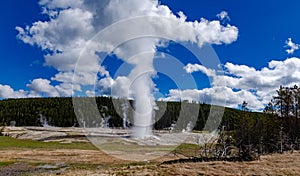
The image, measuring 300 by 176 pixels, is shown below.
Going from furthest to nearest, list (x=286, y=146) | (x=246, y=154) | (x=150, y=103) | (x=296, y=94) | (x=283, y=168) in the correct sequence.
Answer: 1. (x=150, y=103)
2. (x=296, y=94)
3. (x=286, y=146)
4. (x=246, y=154)
5. (x=283, y=168)

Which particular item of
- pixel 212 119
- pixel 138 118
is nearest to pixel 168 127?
pixel 212 119

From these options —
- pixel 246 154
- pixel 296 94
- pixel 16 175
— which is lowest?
pixel 16 175

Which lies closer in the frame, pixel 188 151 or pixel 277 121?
pixel 277 121

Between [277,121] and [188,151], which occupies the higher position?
[277,121]

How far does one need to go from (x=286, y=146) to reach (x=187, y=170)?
27.7m

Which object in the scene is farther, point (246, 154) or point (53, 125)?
point (53, 125)

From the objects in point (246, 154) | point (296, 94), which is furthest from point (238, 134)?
point (246, 154)

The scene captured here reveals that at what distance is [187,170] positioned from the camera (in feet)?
90.6

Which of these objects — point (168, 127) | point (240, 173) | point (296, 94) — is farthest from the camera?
point (168, 127)

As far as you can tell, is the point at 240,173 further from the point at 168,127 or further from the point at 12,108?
the point at 12,108

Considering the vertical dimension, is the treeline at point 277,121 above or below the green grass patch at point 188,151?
above

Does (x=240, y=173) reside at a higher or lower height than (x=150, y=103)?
lower

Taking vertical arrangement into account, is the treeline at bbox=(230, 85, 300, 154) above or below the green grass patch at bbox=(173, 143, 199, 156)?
above

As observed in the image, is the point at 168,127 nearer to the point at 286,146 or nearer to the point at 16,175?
the point at 286,146
